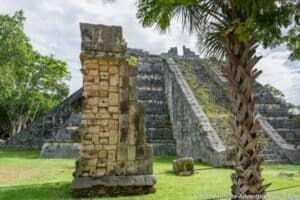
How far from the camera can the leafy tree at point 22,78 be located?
76.9 feet

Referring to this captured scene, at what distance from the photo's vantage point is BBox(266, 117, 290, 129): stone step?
20.7 metres

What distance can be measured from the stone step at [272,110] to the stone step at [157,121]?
4.71 m

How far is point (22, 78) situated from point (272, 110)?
16441 mm

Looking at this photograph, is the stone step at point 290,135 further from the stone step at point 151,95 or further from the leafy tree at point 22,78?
the leafy tree at point 22,78

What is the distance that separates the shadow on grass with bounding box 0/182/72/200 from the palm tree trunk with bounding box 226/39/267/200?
4022mm

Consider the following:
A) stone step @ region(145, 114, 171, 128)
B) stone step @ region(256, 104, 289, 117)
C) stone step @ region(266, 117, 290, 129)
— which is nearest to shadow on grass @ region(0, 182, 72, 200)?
stone step @ region(145, 114, 171, 128)

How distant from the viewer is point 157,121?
20.0 meters

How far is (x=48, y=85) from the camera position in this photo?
31969mm

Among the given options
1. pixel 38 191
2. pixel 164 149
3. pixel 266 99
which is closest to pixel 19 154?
pixel 164 149

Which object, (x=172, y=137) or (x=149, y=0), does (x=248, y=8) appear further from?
(x=172, y=137)

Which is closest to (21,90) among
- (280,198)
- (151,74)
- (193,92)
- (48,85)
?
(48,85)

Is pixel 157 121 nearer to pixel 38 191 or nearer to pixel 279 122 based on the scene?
pixel 279 122

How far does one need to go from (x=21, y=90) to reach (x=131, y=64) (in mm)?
21129

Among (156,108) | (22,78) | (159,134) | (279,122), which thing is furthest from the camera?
(22,78)
